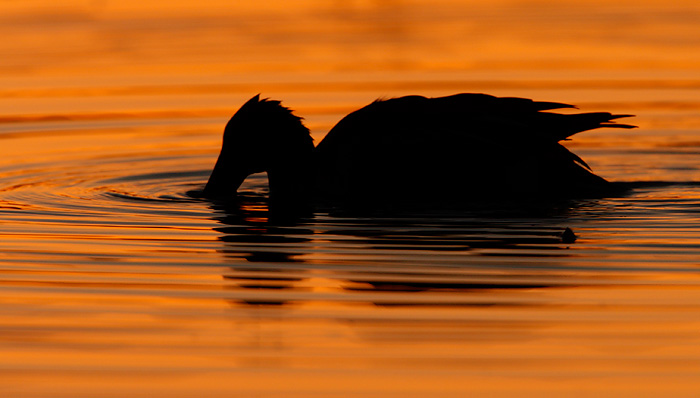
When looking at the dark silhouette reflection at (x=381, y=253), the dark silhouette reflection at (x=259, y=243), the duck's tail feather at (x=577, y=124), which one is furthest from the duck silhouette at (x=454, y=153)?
the dark silhouette reflection at (x=381, y=253)

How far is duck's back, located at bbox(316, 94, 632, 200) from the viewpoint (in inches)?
402

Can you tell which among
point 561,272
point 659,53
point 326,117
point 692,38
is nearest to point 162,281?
point 561,272

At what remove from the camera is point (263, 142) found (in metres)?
11.2

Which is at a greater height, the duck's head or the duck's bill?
the duck's head

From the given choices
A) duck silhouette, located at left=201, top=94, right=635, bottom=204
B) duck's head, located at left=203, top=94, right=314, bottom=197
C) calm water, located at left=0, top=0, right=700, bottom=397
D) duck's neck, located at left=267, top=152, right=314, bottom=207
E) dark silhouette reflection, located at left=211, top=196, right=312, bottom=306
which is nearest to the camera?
calm water, located at left=0, top=0, right=700, bottom=397

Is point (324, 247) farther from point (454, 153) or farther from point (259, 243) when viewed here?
point (454, 153)

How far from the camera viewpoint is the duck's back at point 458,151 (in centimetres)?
1022

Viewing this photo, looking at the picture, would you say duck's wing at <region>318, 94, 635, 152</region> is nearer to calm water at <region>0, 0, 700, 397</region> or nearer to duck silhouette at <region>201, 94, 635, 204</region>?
duck silhouette at <region>201, 94, 635, 204</region>

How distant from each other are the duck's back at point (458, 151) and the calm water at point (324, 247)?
415 mm

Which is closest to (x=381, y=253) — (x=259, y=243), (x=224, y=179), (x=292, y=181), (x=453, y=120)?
(x=259, y=243)

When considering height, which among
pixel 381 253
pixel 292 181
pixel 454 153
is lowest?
pixel 381 253

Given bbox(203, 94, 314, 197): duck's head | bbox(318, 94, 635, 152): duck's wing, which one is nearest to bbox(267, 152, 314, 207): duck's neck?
bbox(203, 94, 314, 197): duck's head

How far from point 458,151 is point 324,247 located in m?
2.12

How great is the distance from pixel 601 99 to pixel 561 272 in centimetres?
699
